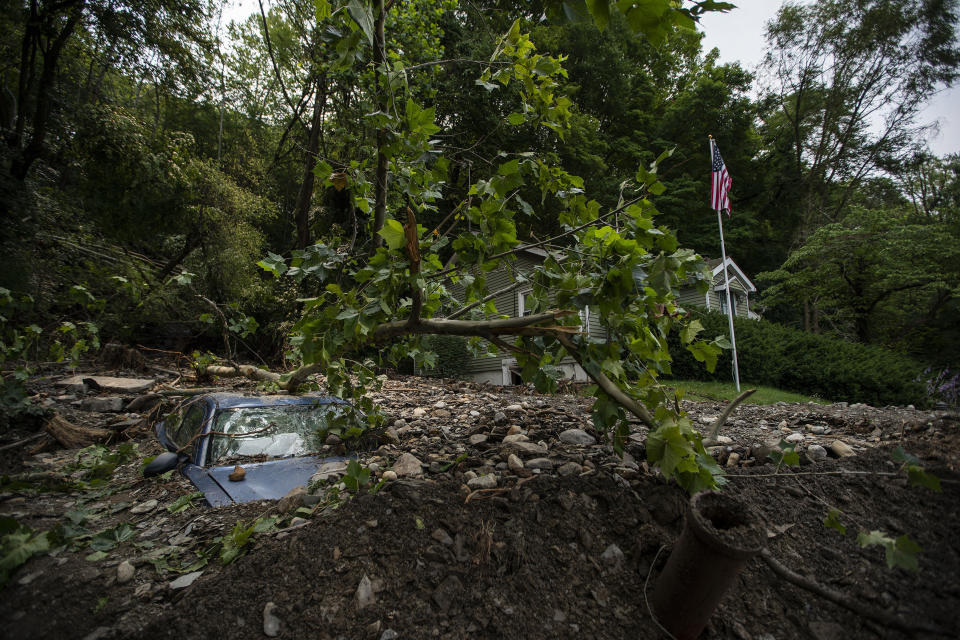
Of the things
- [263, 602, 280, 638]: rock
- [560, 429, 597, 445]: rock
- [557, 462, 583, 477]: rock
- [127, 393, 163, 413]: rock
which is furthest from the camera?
[127, 393, 163, 413]: rock

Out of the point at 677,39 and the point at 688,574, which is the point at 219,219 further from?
the point at 677,39

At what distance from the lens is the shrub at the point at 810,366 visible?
10.4 meters

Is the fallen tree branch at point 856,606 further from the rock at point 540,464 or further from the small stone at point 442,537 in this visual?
the small stone at point 442,537

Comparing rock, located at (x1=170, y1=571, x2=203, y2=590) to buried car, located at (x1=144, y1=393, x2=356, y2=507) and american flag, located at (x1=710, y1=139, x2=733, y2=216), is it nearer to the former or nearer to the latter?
buried car, located at (x1=144, y1=393, x2=356, y2=507)

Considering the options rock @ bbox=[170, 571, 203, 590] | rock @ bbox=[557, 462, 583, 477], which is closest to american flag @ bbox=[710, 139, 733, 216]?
rock @ bbox=[557, 462, 583, 477]

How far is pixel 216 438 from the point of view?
3.27m

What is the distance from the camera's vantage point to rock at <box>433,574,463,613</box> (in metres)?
1.80

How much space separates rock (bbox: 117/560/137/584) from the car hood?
0.58 meters

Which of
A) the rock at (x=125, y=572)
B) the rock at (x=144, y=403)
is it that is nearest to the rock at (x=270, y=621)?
the rock at (x=125, y=572)

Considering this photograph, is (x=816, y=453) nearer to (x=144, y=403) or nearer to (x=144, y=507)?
(x=144, y=507)

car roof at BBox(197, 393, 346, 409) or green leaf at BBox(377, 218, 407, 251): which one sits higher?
green leaf at BBox(377, 218, 407, 251)

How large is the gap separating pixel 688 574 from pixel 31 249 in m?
10.4

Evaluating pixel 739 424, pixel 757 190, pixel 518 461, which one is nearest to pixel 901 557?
pixel 518 461

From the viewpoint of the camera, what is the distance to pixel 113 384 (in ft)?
21.3
